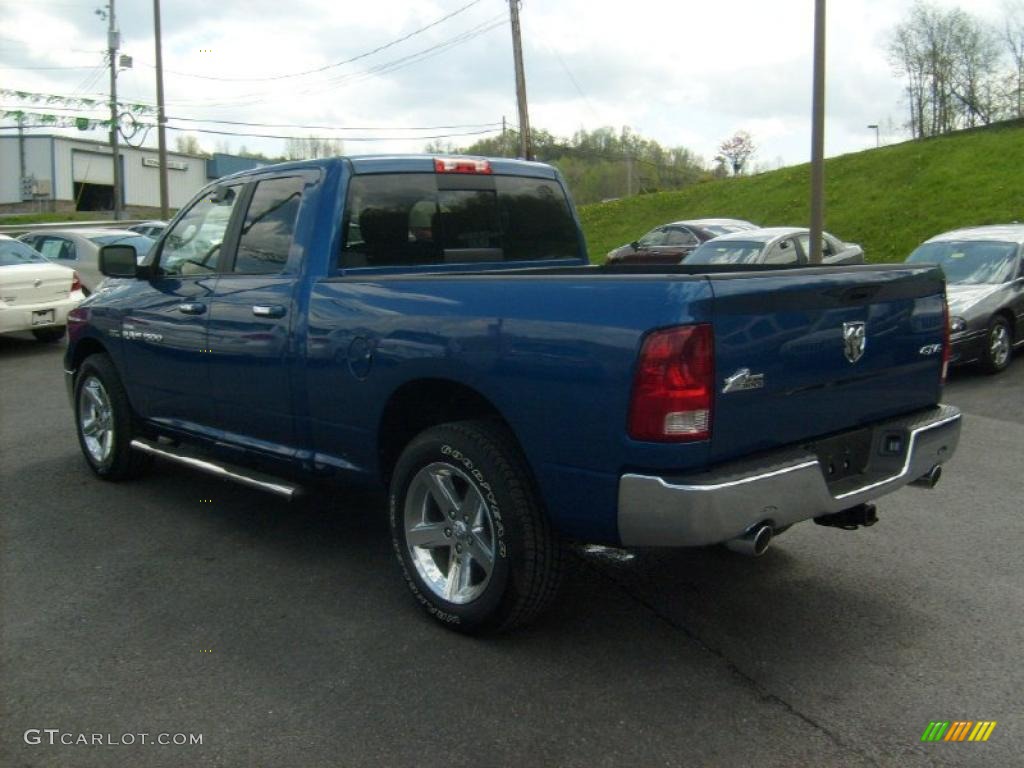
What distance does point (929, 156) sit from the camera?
31.2m

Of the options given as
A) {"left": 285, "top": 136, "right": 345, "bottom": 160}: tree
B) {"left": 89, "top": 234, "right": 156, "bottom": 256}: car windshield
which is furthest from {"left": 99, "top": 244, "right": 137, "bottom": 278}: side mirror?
{"left": 285, "top": 136, "right": 345, "bottom": 160}: tree

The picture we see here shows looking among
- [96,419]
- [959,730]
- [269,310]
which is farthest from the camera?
[96,419]

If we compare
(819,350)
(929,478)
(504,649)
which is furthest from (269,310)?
(929,478)

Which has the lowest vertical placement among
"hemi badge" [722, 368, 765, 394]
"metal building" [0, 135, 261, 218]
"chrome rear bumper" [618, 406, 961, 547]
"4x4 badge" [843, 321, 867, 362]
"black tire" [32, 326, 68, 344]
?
"chrome rear bumper" [618, 406, 961, 547]

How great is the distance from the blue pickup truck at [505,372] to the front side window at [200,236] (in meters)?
0.02

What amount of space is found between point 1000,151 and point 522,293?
97.5 ft

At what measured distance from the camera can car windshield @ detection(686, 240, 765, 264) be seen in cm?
1519

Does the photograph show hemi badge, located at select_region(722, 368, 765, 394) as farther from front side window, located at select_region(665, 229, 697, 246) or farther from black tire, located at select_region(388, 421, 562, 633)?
front side window, located at select_region(665, 229, 697, 246)

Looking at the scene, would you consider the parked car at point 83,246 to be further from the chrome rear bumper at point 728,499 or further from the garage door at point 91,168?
the garage door at point 91,168

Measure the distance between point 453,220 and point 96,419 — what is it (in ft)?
9.91

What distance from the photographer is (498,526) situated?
3861 millimetres

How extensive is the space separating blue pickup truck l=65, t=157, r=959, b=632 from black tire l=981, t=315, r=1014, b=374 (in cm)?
659

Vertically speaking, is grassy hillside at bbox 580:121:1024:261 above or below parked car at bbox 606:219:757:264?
above

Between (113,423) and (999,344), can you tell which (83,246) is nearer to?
(113,423)
